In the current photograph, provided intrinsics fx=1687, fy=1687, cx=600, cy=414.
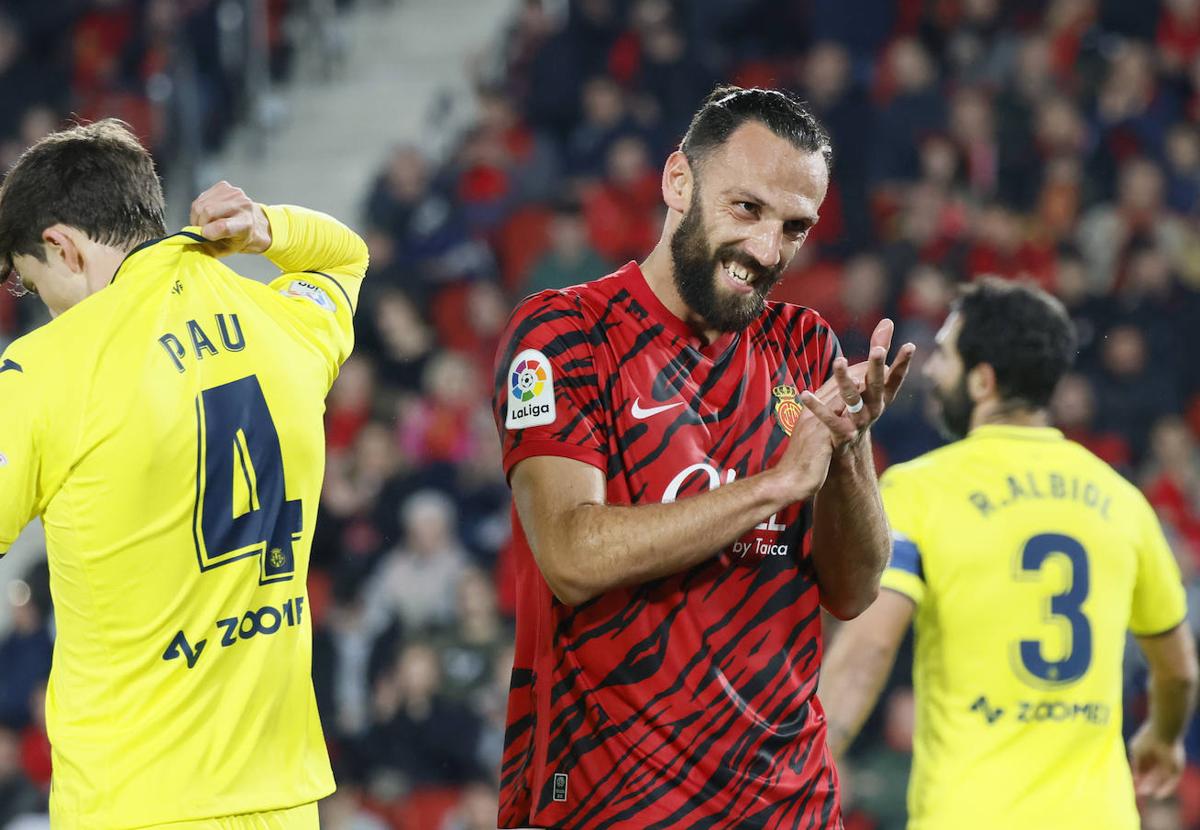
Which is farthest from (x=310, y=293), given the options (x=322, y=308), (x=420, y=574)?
(x=420, y=574)

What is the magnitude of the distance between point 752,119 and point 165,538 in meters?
1.43

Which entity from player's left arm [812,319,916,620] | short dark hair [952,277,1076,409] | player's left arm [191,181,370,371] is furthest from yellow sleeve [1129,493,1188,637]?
player's left arm [191,181,370,371]

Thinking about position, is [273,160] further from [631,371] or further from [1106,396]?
[631,371]

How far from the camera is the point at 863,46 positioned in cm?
1195

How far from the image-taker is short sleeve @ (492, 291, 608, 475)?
325 centimetres

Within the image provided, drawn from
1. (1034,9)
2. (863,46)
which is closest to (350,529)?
(863,46)

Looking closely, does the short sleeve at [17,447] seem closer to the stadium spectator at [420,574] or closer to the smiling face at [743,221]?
the smiling face at [743,221]

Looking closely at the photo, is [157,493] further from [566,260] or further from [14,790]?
[566,260]

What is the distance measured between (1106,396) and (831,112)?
2.95 meters

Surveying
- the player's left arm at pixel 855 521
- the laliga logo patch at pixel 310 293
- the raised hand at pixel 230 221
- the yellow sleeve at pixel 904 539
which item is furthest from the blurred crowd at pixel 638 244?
the raised hand at pixel 230 221

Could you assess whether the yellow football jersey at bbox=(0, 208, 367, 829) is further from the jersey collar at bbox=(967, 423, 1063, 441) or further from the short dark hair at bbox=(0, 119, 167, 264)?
the jersey collar at bbox=(967, 423, 1063, 441)

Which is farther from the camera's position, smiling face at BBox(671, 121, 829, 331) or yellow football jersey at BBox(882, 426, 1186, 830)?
yellow football jersey at BBox(882, 426, 1186, 830)

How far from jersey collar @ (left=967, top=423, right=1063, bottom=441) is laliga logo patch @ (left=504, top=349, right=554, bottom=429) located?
181 cm

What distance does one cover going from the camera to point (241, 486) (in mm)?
3375
